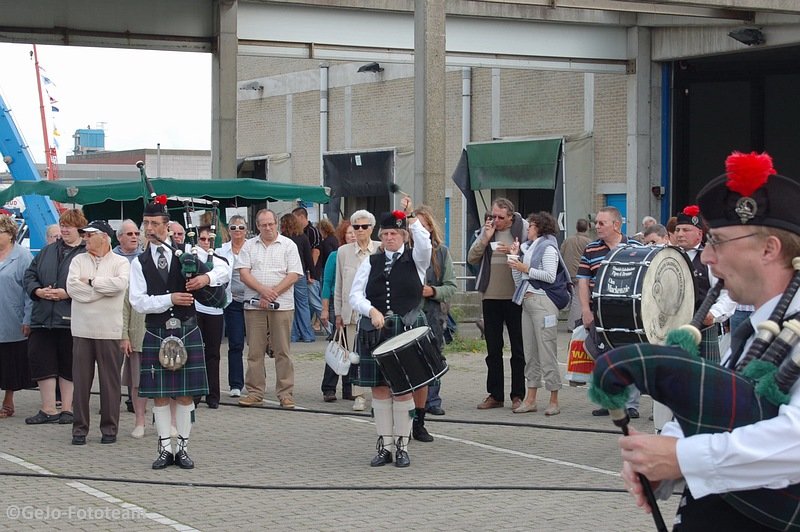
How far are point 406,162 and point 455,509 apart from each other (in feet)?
77.4

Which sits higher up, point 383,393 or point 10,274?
point 10,274

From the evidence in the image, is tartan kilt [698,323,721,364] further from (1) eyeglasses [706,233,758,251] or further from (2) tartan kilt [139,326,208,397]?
(1) eyeglasses [706,233,758,251]

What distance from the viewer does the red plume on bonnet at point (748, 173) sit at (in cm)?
295

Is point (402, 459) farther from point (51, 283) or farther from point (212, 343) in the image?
point (51, 283)

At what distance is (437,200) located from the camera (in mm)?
17641

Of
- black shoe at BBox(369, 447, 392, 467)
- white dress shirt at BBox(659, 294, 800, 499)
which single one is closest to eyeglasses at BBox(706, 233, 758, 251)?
white dress shirt at BBox(659, 294, 800, 499)

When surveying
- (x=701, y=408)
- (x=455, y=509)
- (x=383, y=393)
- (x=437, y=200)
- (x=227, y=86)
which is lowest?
(x=455, y=509)

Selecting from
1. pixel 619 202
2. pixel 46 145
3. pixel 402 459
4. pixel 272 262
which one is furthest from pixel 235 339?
pixel 46 145

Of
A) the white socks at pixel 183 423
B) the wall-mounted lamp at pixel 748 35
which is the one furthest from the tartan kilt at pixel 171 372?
the wall-mounted lamp at pixel 748 35

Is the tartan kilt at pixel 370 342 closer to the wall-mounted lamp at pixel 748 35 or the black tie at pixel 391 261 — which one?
the black tie at pixel 391 261

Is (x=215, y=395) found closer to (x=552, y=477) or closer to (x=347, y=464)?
(x=347, y=464)

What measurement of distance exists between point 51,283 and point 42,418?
50.0 inches

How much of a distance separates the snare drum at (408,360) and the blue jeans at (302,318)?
28.7 feet

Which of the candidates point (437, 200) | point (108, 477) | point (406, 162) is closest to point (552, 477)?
point (108, 477)
